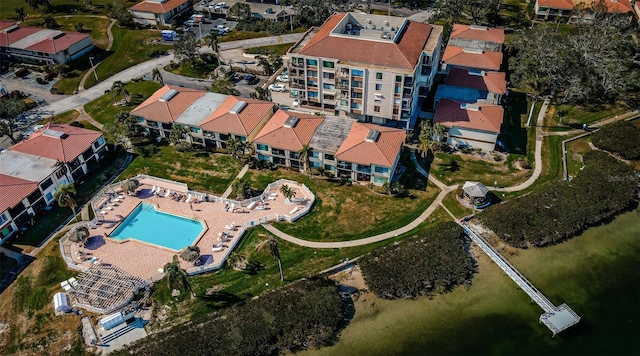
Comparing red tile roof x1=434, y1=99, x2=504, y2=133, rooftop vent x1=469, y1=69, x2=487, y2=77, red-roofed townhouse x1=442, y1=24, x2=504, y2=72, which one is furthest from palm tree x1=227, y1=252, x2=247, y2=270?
red-roofed townhouse x1=442, y1=24, x2=504, y2=72

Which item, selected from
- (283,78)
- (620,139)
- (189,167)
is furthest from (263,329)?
(620,139)

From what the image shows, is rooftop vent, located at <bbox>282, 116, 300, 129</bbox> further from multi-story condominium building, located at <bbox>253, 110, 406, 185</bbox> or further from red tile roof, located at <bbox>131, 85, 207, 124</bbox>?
red tile roof, located at <bbox>131, 85, 207, 124</bbox>

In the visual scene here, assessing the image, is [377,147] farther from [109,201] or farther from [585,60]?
[585,60]

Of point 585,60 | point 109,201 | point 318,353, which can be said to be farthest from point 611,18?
point 109,201

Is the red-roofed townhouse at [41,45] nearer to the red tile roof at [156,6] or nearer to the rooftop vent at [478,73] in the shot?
the red tile roof at [156,6]

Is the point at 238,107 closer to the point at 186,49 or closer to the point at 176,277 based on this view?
the point at 186,49

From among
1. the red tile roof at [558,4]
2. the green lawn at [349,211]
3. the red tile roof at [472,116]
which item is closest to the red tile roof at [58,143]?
the green lawn at [349,211]
